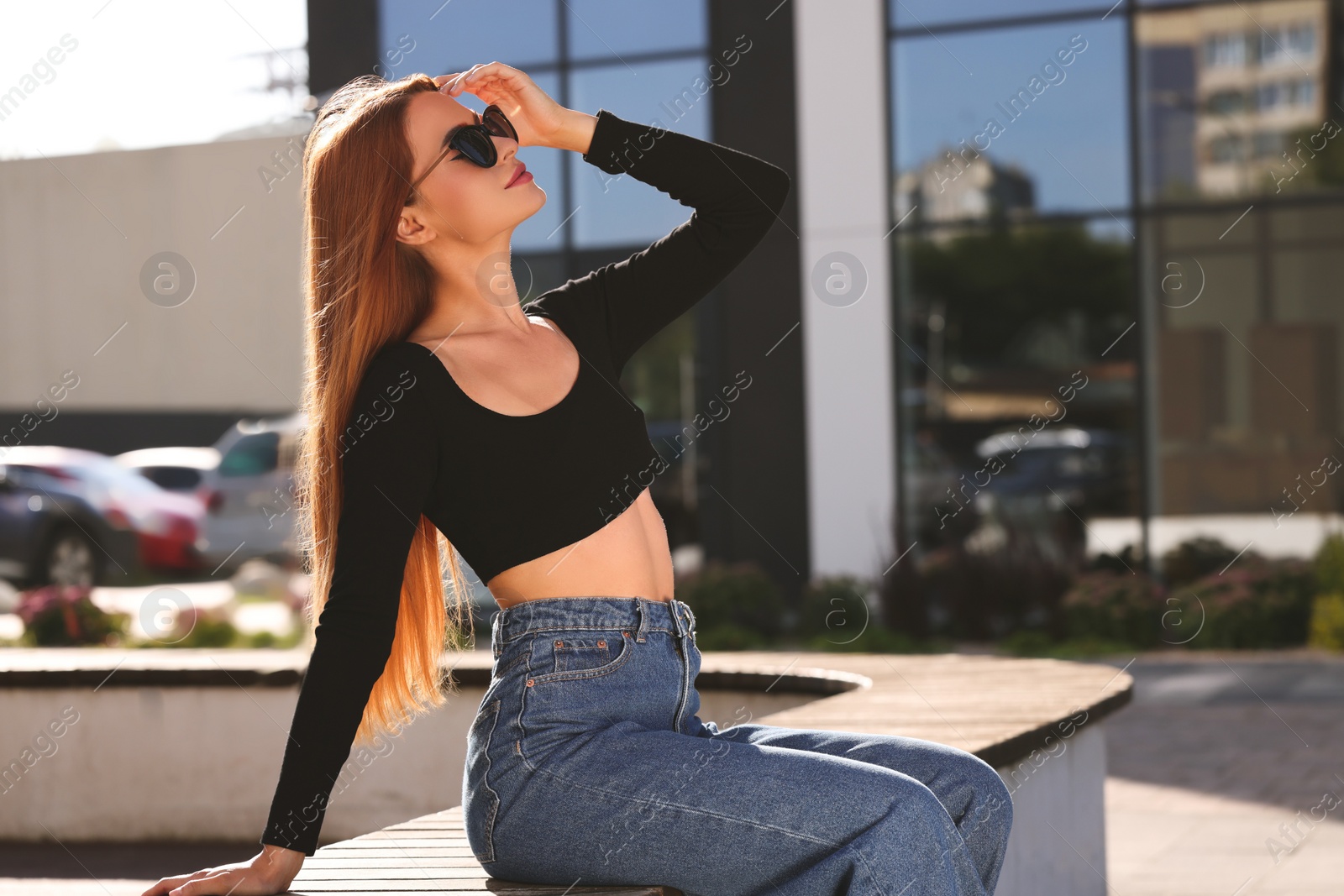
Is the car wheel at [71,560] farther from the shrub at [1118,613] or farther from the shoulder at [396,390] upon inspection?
the shoulder at [396,390]

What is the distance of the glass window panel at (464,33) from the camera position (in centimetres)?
1097

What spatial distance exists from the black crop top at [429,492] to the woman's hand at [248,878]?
0.03m

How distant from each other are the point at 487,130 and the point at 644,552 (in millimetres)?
739

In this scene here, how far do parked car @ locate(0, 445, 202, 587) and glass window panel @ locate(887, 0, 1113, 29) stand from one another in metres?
6.90

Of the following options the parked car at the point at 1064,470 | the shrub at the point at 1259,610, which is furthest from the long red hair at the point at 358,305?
the parked car at the point at 1064,470

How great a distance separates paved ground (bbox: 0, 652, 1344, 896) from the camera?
4465 mm

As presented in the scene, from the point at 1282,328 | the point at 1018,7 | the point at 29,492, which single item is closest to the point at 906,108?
the point at 1018,7

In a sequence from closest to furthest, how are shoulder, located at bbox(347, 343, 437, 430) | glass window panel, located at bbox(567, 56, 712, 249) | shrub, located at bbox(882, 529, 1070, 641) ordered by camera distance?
1. shoulder, located at bbox(347, 343, 437, 430)
2. shrub, located at bbox(882, 529, 1070, 641)
3. glass window panel, located at bbox(567, 56, 712, 249)

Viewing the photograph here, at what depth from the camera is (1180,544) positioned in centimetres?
1012

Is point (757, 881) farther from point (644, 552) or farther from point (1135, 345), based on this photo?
point (1135, 345)

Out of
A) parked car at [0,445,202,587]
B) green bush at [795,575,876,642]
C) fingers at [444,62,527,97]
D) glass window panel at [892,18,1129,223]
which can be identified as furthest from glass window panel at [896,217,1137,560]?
fingers at [444,62,527,97]

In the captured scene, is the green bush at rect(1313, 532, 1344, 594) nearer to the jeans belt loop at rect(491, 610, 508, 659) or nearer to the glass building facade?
the glass building facade

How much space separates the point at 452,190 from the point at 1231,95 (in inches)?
368

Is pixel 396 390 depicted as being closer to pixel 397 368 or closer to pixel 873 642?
pixel 397 368
